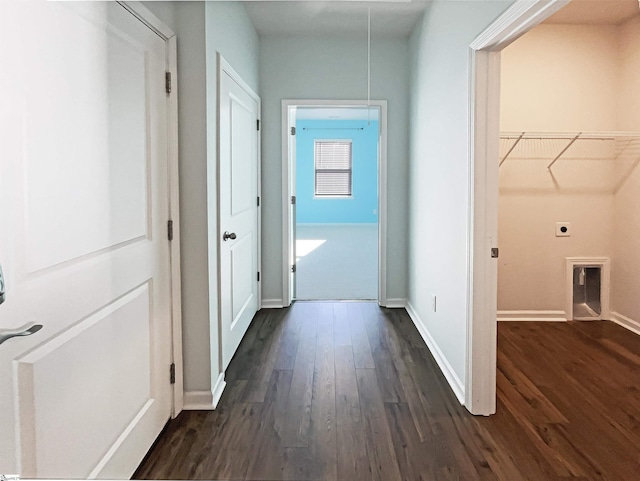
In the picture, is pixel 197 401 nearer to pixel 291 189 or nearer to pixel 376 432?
pixel 376 432

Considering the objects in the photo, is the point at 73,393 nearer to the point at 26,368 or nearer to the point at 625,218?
the point at 26,368

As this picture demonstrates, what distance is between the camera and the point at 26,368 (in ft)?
Answer: 4.33

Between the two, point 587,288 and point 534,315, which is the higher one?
point 587,288

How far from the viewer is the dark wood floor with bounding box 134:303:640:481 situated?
207 centimetres

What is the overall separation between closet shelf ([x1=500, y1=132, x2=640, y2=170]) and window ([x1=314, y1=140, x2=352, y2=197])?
24.2 ft

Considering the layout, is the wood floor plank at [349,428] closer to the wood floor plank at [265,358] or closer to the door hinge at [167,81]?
the wood floor plank at [265,358]

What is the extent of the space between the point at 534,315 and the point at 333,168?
25.4ft

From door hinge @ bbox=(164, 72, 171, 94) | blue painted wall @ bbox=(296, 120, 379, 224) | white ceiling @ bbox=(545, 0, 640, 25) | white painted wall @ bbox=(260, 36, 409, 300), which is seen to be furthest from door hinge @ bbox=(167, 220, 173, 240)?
blue painted wall @ bbox=(296, 120, 379, 224)

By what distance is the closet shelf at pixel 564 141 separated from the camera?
13.0 ft

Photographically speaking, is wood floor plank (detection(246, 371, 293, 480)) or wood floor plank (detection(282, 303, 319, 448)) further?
wood floor plank (detection(282, 303, 319, 448))

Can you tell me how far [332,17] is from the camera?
4.02m

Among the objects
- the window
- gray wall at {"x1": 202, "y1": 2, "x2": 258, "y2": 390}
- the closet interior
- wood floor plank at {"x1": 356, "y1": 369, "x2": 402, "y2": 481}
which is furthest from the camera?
the window

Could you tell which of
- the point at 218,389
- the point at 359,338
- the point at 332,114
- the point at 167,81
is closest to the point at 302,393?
the point at 218,389

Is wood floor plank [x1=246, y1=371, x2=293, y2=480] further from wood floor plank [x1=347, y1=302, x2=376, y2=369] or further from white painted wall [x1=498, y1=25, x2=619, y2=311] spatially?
white painted wall [x1=498, y1=25, x2=619, y2=311]
